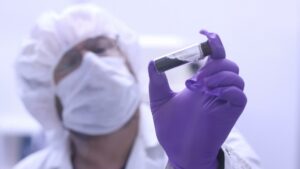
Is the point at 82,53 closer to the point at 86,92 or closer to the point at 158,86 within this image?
the point at 86,92

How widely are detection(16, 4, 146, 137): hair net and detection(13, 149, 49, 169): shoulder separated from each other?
0.07 m

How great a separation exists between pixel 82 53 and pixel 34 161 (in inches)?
10.3

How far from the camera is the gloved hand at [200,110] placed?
0.50m

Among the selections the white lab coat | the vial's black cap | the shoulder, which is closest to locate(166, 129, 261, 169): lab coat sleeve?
the white lab coat

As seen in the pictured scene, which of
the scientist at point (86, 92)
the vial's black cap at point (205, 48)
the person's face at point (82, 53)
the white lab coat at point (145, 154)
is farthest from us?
the person's face at point (82, 53)

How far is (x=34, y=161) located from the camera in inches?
37.0

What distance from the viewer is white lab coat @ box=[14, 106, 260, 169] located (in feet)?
2.05

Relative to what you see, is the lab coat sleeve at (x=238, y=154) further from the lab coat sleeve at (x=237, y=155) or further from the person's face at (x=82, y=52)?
the person's face at (x=82, y=52)

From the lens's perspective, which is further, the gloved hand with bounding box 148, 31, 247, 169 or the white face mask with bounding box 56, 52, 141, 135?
the white face mask with bounding box 56, 52, 141, 135

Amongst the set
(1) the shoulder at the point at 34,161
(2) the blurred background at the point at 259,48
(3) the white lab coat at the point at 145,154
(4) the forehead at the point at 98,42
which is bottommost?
(1) the shoulder at the point at 34,161

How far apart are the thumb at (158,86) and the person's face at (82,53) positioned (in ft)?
1.49

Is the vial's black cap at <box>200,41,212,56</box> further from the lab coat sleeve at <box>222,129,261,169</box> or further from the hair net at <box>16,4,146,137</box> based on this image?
the hair net at <box>16,4,146,137</box>

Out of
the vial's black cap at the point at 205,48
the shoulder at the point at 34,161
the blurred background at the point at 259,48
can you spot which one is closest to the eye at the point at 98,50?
the blurred background at the point at 259,48

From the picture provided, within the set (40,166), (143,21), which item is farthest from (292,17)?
(40,166)
